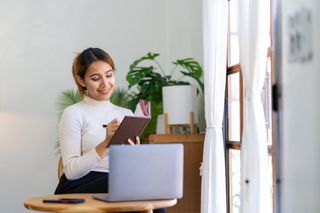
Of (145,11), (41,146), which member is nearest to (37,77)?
(41,146)

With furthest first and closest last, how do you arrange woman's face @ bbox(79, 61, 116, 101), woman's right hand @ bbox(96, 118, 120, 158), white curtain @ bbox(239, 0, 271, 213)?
white curtain @ bbox(239, 0, 271, 213) < woman's face @ bbox(79, 61, 116, 101) < woman's right hand @ bbox(96, 118, 120, 158)

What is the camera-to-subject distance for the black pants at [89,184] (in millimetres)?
2322

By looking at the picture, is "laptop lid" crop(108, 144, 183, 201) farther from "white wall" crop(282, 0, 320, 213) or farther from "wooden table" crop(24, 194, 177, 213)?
"white wall" crop(282, 0, 320, 213)

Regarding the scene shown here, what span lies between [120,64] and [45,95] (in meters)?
0.79

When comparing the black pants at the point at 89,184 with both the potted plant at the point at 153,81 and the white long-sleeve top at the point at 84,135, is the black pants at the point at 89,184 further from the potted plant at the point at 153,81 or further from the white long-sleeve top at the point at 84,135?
the potted plant at the point at 153,81

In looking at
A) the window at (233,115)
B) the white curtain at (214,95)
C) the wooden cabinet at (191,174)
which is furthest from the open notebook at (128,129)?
the wooden cabinet at (191,174)

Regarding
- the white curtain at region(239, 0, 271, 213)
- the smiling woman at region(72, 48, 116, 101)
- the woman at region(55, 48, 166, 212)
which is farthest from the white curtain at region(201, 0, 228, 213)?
the smiling woman at region(72, 48, 116, 101)

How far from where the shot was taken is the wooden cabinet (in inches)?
173

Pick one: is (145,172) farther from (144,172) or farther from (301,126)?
(301,126)

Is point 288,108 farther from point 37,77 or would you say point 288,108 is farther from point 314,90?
point 37,77

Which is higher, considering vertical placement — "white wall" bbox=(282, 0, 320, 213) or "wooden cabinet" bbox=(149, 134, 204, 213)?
"white wall" bbox=(282, 0, 320, 213)

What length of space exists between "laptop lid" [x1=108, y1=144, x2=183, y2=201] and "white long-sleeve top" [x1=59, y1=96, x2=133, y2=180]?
400 millimetres

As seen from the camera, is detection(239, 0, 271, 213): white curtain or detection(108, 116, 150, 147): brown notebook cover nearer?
detection(108, 116, 150, 147): brown notebook cover

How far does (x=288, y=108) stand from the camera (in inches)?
29.1
